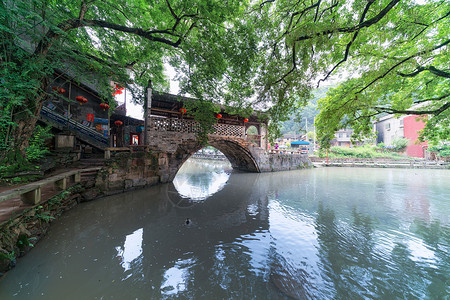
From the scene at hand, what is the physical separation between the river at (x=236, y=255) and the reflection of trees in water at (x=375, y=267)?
19mm

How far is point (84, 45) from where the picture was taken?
5.84 m

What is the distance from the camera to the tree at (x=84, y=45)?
3383mm

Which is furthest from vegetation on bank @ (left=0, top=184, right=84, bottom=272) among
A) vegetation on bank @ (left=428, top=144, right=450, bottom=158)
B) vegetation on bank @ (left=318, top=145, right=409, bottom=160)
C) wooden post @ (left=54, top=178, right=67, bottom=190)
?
vegetation on bank @ (left=428, top=144, right=450, bottom=158)

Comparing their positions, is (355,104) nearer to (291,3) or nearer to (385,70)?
(385,70)

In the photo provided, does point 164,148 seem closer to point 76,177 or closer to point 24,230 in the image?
point 76,177

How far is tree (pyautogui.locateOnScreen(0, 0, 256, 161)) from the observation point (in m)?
3.38

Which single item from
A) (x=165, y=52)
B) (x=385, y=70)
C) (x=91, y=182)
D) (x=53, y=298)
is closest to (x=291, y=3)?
(x=385, y=70)

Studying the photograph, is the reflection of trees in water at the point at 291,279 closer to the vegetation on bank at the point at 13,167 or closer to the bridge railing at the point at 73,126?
the vegetation on bank at the point at 13,167

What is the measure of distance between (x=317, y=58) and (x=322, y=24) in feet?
3.83

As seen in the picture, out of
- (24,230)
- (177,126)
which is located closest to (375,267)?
(24,230)

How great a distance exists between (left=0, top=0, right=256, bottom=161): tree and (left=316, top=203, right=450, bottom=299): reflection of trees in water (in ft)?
17.5

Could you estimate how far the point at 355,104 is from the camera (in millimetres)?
5305

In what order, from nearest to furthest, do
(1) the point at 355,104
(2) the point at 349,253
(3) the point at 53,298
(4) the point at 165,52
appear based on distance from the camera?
(3) the point at 53,298 → (2) the point at 349,253 → (1) the point at 355,104 → (4) the point at 165,52

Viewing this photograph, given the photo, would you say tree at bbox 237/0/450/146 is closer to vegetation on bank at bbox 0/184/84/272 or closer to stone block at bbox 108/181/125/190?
vegetation on bank at bbox 0/184/84/272
